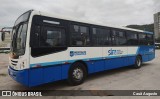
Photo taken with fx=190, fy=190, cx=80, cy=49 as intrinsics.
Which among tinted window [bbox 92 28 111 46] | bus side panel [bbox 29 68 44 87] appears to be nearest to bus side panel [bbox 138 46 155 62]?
tinted window [bbox 92 28 111 46]

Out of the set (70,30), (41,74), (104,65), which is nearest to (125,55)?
(104,65)

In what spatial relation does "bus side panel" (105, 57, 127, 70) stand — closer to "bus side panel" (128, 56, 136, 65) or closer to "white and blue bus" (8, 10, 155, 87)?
"white and blue bus" (8, 10, 155, 87)

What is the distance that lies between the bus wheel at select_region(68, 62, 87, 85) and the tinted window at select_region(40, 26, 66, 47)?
1191mm

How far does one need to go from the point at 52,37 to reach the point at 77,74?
2.08 metres

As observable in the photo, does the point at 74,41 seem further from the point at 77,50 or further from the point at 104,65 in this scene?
the point at 104,65

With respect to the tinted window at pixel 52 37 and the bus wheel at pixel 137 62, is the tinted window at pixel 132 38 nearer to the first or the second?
the bus wheel at pixel 137 62

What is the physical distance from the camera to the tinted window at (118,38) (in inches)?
428

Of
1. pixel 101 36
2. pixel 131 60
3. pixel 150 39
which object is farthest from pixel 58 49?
pixel 150 39

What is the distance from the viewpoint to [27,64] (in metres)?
6.37

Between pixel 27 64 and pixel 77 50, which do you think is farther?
pixel 77 50

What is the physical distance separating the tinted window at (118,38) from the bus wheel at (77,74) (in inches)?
123

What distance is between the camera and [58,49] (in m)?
7.45

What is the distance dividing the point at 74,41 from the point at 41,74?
222cm

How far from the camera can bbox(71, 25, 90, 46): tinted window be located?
8.18 meters
